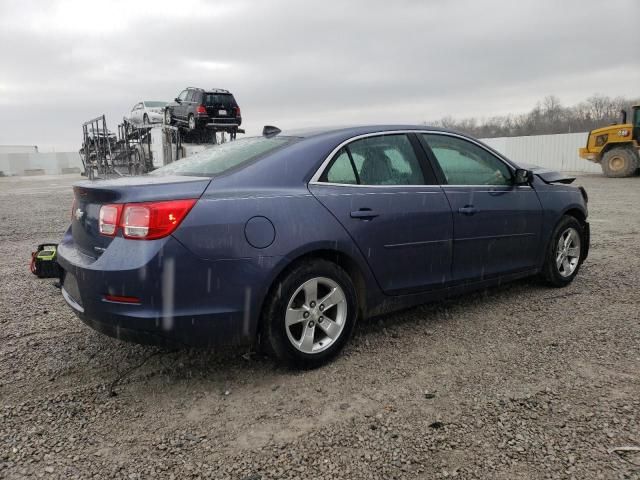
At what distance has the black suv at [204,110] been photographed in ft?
61.6

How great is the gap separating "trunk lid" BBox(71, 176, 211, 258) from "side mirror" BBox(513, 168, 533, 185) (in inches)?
104

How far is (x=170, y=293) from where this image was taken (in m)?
Answer: 2.63

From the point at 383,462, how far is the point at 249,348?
1.48 m

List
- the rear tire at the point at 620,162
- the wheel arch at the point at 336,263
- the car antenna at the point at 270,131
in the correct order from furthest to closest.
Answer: the rear tire at the point at 620,162, the car antenna at the point at 270,131, the wheel arch at the point at 336,263

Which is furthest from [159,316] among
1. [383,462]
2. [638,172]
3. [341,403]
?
[638,172]

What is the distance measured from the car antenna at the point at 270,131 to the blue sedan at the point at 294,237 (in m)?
0.03

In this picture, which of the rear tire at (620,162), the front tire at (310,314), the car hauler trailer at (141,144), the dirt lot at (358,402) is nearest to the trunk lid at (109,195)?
the front tire at (310,314)

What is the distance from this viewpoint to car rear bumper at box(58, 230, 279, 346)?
8.57 ft

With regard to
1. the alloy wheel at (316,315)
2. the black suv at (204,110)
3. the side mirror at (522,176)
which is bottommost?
the alloy wheel at (316,315)

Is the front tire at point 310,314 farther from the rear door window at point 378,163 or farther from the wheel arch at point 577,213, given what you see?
the wheel arch at point 577,213

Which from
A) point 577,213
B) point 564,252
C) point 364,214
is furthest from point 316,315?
point 577,213

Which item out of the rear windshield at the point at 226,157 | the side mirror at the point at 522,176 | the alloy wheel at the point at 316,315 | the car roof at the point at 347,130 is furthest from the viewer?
the side mirror at the point at 522,176

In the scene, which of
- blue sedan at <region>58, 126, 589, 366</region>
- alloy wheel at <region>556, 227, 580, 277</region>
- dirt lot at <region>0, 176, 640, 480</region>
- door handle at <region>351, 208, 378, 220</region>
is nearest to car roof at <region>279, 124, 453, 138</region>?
blue sedan at <region>58, 126, 589, 366</region>

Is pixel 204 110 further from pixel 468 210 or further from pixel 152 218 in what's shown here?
pixel 152 218
